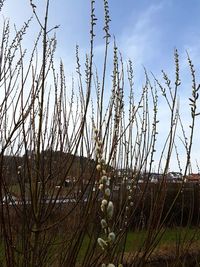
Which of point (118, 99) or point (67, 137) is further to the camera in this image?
point (67, 137)

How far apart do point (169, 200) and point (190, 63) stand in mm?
8047

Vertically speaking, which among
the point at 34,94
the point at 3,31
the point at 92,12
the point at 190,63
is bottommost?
the point at 34,94

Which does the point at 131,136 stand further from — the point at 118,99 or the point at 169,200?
the point at 169,200

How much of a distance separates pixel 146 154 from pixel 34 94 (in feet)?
3.35

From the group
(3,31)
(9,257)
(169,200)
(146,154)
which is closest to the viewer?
(9,257)

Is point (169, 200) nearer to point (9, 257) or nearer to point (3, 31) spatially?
point (3, 31)

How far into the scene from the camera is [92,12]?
2.60 metres

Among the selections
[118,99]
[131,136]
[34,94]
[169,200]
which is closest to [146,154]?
[131,136]

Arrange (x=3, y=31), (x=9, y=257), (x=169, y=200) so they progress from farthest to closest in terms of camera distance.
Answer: (x=169, y=200) → (x=3, y=31) → (x=9, y=257)


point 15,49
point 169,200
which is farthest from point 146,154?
point 169,200

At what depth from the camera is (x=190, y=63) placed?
9.36 ft

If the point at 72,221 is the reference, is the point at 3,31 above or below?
above

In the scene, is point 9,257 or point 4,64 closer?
point 9,257

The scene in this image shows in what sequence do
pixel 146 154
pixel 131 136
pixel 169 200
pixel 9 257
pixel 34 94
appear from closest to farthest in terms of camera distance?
pixel 9 257 → pixel 34 94 → pixel 146 154 → pixel 131 136 → pixel 169 200
